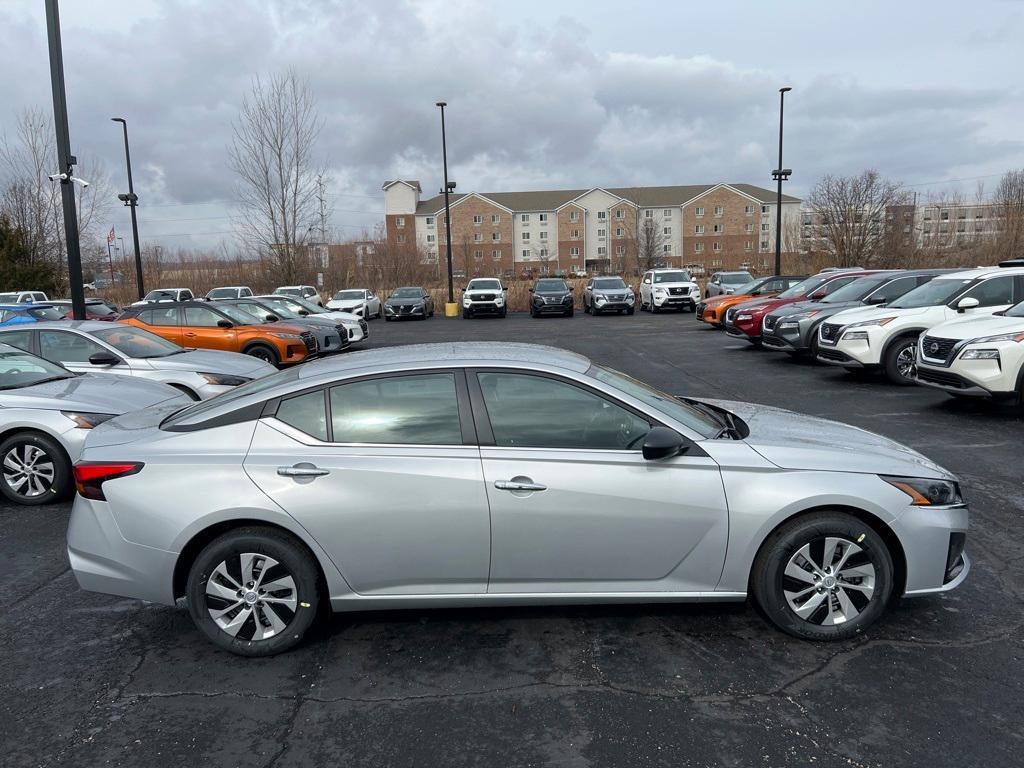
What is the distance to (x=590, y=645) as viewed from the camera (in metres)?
3.77

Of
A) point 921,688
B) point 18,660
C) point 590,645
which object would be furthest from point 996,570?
point 18,660

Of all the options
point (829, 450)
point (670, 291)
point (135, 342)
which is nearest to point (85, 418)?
point (135, 342)

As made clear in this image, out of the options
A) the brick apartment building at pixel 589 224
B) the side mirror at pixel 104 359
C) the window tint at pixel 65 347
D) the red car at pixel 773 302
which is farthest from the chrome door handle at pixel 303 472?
the brick apartment building at pixel 589 224

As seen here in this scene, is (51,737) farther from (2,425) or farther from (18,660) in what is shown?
(2,425)

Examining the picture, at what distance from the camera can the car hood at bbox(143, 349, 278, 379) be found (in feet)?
29.9

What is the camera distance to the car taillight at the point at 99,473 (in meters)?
3.71

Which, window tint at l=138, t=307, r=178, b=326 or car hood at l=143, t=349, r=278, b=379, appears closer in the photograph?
car hood at l=143, t=349, r=278, b=379

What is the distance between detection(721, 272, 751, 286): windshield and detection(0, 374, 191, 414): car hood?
88.1ft

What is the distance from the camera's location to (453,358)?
13.0ft

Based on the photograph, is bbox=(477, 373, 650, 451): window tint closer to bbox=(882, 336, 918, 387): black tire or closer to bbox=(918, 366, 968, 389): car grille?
bbox=(918, 366, 968, 389): car grille

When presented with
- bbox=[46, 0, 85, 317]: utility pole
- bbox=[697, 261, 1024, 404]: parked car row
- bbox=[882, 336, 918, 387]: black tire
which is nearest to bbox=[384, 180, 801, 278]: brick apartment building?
bbox=[697, 261, 1024, 404]: parked car row

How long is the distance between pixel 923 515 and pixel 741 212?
→ 93.7 meters

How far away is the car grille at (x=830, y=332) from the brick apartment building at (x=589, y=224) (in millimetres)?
77609

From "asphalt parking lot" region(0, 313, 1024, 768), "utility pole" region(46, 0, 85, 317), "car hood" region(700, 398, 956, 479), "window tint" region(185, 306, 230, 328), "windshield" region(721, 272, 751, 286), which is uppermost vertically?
"utility pole" region(46, 0, 85, 317)
